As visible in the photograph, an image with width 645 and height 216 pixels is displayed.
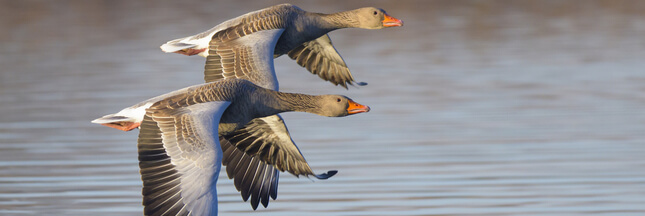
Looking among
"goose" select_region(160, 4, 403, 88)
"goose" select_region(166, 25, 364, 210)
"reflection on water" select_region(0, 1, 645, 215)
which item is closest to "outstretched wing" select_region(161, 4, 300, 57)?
"goose" select_region(160, 4, 403, 88)

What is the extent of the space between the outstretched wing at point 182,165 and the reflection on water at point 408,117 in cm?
389

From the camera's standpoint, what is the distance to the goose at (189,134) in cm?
1204

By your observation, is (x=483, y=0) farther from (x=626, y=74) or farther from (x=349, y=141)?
(x=349, y=141)

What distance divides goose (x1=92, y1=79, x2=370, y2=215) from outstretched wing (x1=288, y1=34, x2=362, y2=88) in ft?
10.5

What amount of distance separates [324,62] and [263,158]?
2.84 metres

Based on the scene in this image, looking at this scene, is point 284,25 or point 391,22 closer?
point 284,25

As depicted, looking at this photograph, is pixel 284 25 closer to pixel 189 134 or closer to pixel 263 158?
pixel 263 158

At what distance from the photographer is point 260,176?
583 inches

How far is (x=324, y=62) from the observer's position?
1728 cm

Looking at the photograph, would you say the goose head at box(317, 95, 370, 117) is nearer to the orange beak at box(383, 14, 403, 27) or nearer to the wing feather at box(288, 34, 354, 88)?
the orange beak at box(383, 14, 403, 27)

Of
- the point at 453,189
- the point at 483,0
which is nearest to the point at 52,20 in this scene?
the point at 483,0

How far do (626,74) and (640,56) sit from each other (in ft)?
9.77

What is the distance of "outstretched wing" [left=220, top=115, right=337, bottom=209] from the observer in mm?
14750

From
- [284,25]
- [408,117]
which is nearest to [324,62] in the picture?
[284,25]
